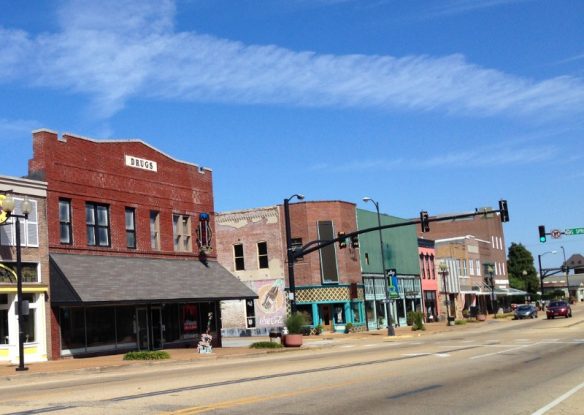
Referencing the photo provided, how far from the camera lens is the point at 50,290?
2938cm

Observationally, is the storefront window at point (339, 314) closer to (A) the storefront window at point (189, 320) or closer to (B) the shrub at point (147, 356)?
(A) the storefront window at point (189, 320)

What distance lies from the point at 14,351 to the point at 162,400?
17.7 metres

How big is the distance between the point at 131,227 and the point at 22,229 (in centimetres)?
695

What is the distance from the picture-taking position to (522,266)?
4552 inches

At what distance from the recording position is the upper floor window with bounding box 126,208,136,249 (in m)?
34.8

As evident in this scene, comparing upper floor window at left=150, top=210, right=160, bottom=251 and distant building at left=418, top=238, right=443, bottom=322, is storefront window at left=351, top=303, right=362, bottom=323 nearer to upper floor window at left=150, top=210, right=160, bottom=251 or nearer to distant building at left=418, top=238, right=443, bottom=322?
distant building at left=418, top=238, right=443, bottom=322

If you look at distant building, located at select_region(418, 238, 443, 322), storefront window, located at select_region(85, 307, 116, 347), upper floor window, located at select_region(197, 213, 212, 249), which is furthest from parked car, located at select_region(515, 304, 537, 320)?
storefront window, located at select_region(85, 307, 116, 347)

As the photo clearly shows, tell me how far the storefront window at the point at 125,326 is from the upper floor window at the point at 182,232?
5501 mm

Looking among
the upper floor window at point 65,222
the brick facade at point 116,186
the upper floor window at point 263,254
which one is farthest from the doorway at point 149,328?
the upper floor window at point 263,254

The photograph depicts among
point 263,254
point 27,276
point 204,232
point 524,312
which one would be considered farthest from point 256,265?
point 524,312

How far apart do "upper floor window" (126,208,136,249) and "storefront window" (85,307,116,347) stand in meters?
3.86

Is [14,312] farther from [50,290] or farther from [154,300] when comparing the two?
[154,300]

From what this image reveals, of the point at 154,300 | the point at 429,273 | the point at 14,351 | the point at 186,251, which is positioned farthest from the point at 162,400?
the point at 429,273

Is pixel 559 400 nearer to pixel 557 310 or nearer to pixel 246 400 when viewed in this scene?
pixel 246 400
